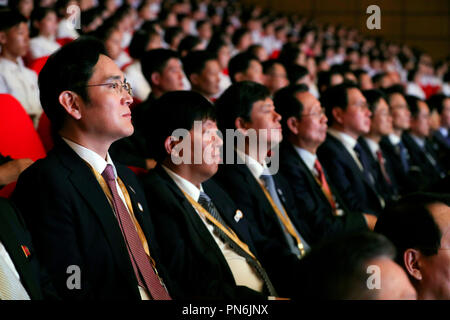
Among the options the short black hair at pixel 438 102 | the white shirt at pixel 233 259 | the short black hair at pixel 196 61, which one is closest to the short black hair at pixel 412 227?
the white shirt at pixel 233 259

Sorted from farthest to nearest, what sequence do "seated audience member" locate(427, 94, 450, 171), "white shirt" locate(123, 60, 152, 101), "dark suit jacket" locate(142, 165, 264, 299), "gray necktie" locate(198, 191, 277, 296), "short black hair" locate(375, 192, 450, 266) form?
1. "seated audience member" locate(427, 94, 450, 171)
2. "white shirt" locate(123, 60, 152, 101)
3. "gray necktie" locate(198, 191, 277, 296)
4. "dark suit jacket" locate(142, 165, 264, 299)
5. "short black hair" locate(375, 192, 450, 266)

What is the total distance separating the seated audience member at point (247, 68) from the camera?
3.13 meters

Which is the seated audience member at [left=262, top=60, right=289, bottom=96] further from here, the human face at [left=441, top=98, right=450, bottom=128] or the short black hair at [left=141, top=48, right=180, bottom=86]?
→ the human face at [left=441, top=98, right=450, bottom=128]

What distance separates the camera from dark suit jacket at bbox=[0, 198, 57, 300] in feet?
3.17

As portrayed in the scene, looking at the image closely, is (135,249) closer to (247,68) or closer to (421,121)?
(247,68)

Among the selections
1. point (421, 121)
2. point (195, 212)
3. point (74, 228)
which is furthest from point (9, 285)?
point (421, 121)

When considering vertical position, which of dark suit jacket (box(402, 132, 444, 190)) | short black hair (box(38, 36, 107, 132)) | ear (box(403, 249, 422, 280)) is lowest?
dark suit jacket (box(402, 132, 444, 190))

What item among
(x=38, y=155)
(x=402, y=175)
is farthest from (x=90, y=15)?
(x=38, y=155)

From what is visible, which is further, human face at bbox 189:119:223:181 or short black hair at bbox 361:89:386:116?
short black hair at bbox 361:89:386:116

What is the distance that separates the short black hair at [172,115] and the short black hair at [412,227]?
634 mm

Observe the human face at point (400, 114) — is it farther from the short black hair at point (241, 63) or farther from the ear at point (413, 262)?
the ear at point (413, 262)

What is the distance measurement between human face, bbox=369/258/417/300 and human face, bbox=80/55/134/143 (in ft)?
2.34

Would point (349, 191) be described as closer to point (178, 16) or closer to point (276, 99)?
point (276, 99)

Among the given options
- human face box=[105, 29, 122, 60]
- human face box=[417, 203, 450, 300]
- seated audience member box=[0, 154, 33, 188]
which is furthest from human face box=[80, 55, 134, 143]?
human face box=[105, 29, 122, 60]
